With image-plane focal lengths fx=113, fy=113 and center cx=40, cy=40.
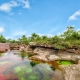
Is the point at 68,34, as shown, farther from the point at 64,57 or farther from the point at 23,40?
the point at 23,40

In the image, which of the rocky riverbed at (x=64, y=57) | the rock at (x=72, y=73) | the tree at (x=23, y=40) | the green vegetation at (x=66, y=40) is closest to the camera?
the rock at (x=72, y=73)

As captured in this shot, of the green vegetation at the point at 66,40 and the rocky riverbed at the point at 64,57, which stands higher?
the green vegetation at the point at 66,40

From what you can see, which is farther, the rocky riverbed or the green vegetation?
the green vegetation

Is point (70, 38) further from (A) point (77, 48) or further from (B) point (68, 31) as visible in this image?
(A) point (77, 48)

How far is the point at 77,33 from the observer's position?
2927 cm

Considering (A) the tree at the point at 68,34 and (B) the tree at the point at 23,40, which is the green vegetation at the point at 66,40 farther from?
(B) the tree at the point at 23,40

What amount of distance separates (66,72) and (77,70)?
1227mm

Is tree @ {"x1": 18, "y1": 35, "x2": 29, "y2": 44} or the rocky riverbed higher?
tree @ {"x1": 18, "y1": 35, "x2": 29, "y2": 44}

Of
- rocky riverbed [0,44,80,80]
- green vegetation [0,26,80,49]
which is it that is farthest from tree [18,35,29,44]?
green vegetation [0,26,80,49]

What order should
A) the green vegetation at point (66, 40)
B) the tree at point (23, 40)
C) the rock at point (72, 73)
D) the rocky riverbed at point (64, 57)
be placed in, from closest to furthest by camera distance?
the rock at point (72, 73) < the rocky riverbed at point (64, 57) < the green vegetation at point (66, 40) < the tree at point (23, 40)

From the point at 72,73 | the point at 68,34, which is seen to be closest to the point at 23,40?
the point at 68,34

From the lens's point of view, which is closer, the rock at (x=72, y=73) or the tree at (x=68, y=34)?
the rock at (x=72, y=73)

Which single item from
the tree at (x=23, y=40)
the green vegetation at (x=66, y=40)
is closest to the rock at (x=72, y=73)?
the green vegetation at (x=66, y=40)

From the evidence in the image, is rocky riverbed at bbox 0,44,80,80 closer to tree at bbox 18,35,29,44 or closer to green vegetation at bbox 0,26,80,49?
green vegetation at bbox 0,26,80,49
